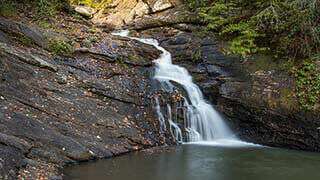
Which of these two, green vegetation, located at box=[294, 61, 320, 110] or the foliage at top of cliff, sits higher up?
the foliage at top of cliff

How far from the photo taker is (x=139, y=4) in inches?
706

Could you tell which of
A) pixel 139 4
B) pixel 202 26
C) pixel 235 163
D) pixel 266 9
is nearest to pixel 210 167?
pixel 235 163

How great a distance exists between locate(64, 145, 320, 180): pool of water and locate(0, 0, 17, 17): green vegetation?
5.92 m

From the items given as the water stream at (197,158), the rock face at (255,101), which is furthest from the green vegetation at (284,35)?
the water stream at (197,158)

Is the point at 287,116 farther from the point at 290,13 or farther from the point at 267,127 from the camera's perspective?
the point at 290,13

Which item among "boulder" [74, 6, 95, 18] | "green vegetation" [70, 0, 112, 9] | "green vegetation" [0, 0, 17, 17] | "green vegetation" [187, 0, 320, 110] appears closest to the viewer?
"green vegetation" [187, 0, 320, 110]

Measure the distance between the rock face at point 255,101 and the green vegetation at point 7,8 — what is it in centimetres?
552

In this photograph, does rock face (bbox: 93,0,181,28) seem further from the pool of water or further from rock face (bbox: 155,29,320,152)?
the pool of water

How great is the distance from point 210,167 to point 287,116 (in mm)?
2923

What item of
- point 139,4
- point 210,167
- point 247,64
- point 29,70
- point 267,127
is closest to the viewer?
point 210,167

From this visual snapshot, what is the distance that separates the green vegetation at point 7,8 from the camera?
42.0 feet

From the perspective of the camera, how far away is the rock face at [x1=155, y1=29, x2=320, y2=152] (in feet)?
37.2

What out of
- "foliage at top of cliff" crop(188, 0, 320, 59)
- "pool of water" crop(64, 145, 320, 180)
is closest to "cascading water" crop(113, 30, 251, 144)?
"pool of water" crop(64, 145, 320, 180)

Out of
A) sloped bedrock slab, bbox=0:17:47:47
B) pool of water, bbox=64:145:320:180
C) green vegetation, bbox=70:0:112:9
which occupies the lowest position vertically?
pool of water, bbox=64:145:320:180
